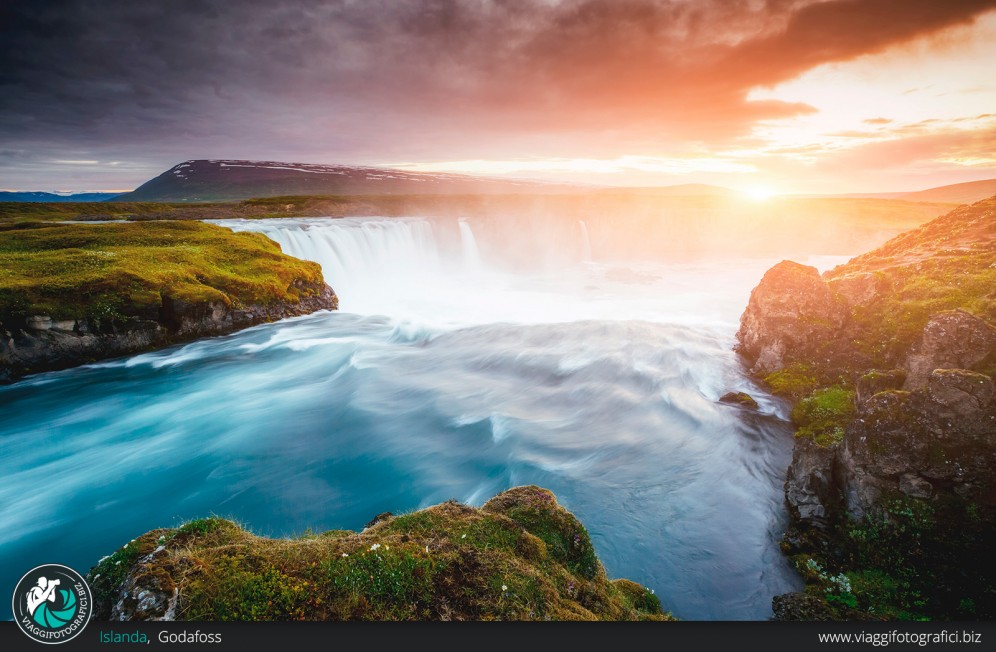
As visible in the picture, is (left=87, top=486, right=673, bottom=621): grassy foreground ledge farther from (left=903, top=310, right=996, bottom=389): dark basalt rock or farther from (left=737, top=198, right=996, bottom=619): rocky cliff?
(left=903, top=310, right=996, bottom=389): dark basalt rock

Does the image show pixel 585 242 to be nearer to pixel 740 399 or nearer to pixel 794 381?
pixel 740 399

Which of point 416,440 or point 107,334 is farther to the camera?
point 107,334

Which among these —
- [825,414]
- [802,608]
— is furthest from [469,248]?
[802,608]

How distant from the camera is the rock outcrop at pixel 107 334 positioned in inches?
643

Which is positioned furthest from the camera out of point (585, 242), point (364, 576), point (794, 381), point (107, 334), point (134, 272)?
point (585, 242)

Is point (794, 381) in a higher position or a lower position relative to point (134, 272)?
lower

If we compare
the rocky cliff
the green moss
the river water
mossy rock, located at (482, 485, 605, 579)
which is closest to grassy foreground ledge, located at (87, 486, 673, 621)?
mossy rock, located at (482, 485, 605, 579)

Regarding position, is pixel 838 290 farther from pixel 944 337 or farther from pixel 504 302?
pixel 504 302

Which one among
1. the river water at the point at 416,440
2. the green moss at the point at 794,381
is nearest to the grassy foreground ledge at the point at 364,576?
the river water at the point at 416,440

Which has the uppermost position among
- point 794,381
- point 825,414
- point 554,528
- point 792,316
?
point 554,528

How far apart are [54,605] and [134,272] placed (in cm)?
2149

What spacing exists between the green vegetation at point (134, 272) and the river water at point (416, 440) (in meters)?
2.45

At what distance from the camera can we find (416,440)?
45.7ft

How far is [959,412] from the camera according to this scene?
7.17m
